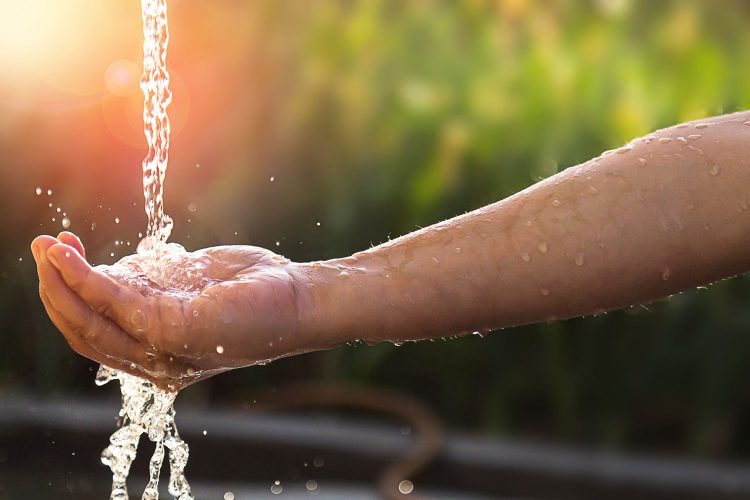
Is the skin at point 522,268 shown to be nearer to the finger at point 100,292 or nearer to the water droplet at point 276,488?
the finger at point 100,292

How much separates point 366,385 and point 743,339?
42.5 inches

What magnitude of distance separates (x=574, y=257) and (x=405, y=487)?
1.52 metres

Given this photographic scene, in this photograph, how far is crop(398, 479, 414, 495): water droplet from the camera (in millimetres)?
2586

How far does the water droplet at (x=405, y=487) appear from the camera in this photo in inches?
102

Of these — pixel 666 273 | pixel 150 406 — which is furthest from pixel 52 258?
pixel 666 273

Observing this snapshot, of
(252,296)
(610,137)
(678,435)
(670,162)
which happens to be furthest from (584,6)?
(252,296)

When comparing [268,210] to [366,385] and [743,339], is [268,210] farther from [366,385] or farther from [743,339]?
[743,339]

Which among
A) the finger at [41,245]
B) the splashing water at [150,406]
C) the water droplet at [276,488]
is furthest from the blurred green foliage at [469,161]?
the finger at [41,245]

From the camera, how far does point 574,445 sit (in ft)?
9.86

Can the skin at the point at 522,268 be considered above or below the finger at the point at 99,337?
above

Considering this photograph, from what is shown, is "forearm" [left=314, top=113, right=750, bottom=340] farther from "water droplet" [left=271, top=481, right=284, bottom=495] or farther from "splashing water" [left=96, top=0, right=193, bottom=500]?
"water droplet" [left=271, top=481, right=284, bottom=495]

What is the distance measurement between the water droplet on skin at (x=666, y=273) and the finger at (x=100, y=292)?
59 centimetres

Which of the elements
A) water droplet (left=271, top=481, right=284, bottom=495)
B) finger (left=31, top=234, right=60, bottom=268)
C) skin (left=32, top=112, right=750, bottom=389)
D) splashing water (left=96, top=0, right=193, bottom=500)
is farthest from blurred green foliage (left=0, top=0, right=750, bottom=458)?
finger (left=31, top=234, right=60, bottom=268)

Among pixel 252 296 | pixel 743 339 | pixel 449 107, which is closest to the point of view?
pixel 252 296
